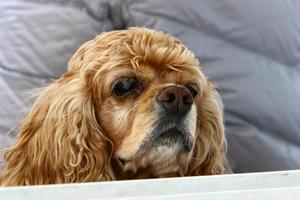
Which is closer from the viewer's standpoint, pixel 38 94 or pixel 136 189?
pixel 136 189

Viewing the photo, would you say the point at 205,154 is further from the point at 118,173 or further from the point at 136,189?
the point at 136,189

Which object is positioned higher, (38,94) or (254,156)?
(38,94)

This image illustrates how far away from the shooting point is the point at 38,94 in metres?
0.70

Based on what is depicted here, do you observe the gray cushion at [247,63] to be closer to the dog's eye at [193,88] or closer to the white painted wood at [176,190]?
the dog's eye at [193,88]

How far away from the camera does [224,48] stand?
0.76 metres

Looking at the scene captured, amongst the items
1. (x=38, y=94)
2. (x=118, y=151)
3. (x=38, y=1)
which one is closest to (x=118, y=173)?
(x=118, y=151)

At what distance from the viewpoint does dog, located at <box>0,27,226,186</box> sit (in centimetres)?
63

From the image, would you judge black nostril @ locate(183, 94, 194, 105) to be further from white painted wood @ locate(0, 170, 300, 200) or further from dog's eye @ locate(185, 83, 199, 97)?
white painted wood @ locate(0, 170, 300, 200)

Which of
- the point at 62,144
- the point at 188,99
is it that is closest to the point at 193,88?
the point at 188,99

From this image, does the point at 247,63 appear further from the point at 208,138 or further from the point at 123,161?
the point at 123,161

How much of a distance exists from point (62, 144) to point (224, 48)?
10.0 inches

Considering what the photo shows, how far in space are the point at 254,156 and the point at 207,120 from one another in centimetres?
9

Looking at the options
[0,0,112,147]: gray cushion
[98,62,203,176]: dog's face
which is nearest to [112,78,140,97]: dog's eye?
[98,62,203,176]: dog's face

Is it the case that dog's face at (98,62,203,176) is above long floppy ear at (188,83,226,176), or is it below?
above
